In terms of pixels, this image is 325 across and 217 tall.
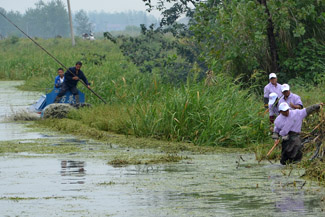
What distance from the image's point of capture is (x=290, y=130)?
10.8 m

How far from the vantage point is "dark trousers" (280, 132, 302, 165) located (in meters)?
10.8

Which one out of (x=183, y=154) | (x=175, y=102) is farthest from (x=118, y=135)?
(x=183, y=154)

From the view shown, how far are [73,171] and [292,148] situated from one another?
3.42 meters

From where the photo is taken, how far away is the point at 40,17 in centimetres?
18750

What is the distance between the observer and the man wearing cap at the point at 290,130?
10773 mm

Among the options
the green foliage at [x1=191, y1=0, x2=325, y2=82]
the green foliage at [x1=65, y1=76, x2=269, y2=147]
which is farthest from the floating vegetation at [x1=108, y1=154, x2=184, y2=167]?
the green foliage at [x1=191, y1=0, x2=325, y2=82]

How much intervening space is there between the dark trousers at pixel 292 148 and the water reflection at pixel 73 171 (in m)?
3.17

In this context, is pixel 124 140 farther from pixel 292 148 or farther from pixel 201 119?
pixel 292 148

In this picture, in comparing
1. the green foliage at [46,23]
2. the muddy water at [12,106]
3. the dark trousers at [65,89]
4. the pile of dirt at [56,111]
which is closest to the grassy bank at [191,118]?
the pile of dirt at [56,111]

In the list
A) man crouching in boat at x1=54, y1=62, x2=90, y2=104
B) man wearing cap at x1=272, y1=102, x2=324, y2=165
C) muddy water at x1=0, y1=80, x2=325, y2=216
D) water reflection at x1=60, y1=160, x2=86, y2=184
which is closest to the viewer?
muddy water at x1=0, y1=80, x2=325, y2=216

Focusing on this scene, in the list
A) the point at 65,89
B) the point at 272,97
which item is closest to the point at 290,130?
the point at 272,97

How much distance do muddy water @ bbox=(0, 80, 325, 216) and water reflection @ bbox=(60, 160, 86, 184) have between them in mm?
14

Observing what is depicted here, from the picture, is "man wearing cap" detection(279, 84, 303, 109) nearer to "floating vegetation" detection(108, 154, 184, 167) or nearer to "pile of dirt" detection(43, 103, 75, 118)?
"floating vegetation" detection(108, 154, 184, 167)

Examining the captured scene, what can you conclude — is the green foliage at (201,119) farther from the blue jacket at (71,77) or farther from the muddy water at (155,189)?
the blue jacket at (71,77)
